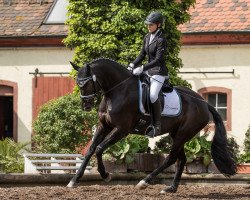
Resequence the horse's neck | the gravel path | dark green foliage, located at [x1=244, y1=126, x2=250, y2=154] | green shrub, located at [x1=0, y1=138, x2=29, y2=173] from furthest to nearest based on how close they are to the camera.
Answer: dark green foliage, located at [x1=244, y1=126, x2=250, y2=154] → green shrub, located at [x1=0, y1=138, x2=29, y2=173] → the horse's neck → the gravel path

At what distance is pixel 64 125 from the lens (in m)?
23.3

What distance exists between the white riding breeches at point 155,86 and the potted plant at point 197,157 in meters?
5.01

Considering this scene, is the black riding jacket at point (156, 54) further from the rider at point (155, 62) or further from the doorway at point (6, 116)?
the doorway at point (6, 116)

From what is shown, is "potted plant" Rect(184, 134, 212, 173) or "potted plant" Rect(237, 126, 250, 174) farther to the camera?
"potted plant" Rect(237, 126, 250, 174)

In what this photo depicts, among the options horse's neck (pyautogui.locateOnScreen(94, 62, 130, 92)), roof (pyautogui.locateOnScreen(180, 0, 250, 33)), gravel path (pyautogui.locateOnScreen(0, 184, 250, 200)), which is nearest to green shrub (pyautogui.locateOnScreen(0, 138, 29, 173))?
gravel path (pyautogui.locateOnScreen(0, 184, 250, 200))

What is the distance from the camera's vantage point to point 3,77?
31516 mm

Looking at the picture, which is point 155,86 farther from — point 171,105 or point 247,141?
point 247,141

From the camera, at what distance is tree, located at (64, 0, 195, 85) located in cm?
2433

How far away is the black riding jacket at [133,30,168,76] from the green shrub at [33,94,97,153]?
264 inches

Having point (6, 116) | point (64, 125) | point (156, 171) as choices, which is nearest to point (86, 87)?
point (156, 171)

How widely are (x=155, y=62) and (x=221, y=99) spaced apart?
13.4m

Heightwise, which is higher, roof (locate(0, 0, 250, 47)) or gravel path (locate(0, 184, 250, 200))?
roof (locate(0, 0, 250, 47))

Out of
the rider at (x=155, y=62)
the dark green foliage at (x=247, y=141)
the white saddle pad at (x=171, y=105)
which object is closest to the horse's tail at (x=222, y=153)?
the white saddle pad at (x=171, y=105)

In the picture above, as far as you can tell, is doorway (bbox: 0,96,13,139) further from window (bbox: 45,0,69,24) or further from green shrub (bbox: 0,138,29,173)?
green shrub (bbox: 0,138,29,173)
